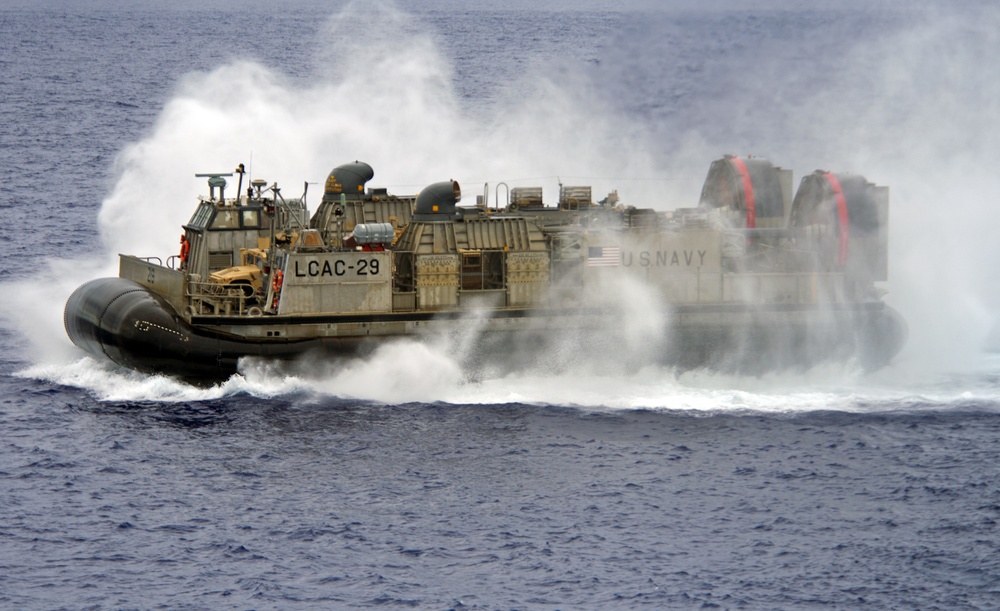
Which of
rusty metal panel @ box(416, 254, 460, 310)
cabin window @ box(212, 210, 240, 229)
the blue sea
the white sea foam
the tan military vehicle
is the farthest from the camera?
cabin window @ box(212, 210, 240, 229)

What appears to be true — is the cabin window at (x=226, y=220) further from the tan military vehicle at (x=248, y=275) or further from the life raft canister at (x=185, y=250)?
the life raft canister at (x=185, y=250)

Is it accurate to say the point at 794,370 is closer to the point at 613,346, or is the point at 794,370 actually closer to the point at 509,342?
the point at 613,346

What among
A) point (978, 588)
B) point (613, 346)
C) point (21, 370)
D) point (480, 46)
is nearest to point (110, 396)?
point (21, 370)

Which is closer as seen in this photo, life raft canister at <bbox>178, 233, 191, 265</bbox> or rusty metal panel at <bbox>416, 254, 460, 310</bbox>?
rusty metal panel at <bbox>416, 254, 460, 310</bbox>

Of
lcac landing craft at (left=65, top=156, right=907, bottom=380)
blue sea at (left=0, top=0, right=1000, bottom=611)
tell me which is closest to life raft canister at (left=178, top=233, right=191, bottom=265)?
lcac landing craft at (left=65, top=156, right=907, bottom=380)

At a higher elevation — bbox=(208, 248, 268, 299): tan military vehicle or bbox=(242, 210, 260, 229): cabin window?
bbox=(242, 210, 260, 229): cabin window

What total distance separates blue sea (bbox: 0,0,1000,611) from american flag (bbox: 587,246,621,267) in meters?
1.99

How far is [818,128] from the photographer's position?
95500 mm

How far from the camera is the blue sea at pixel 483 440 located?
3394 cm

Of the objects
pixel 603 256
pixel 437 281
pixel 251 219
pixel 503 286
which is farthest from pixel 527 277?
pixel 251 219

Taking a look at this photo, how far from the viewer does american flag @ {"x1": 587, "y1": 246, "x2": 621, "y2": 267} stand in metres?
49.4

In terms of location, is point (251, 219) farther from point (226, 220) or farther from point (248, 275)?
point (248, 275)

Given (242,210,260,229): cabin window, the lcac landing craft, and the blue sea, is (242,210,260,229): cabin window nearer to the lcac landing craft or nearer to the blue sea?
the lcac landing craft

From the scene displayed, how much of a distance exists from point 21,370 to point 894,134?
195 feet
